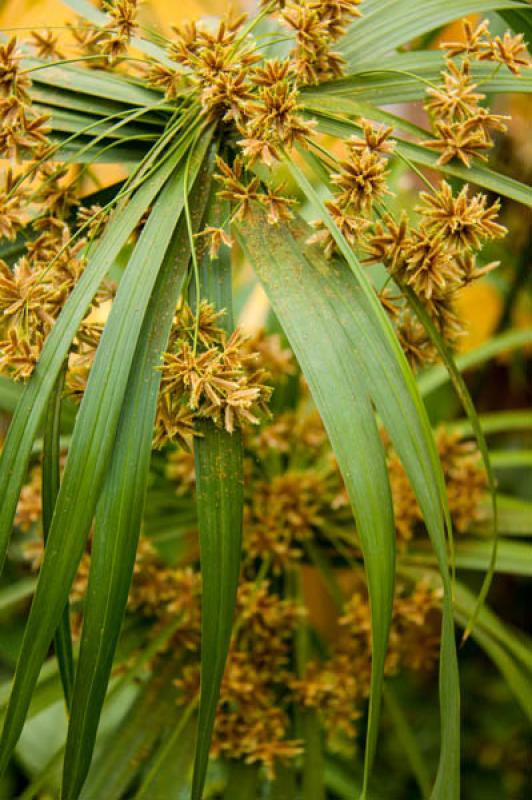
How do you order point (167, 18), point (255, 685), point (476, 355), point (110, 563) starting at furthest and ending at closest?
point (476, 355), point (167, 18), point (255, 685), point (110, 563)

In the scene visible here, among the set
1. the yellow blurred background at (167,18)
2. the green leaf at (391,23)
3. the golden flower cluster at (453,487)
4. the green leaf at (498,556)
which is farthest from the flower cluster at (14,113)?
the green leaf at (498,556)

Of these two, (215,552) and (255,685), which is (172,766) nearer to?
(255,685)

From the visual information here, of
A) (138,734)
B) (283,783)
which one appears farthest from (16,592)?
(283,783)

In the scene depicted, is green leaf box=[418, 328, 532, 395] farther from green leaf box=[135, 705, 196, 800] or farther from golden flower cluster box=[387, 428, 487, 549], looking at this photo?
green leaf box=[135, 705, 196, 800]

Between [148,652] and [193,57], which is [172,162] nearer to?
[193,57]

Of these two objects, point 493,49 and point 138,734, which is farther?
point 138,734

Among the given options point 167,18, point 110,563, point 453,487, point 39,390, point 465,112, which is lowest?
point 110,563

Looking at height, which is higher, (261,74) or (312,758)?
(261,74)

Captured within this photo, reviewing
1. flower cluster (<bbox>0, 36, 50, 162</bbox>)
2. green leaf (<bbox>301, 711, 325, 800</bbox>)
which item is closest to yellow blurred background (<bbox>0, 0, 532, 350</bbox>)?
flower cluster (<bbox>0, 36, 50, 162</bbox>)
